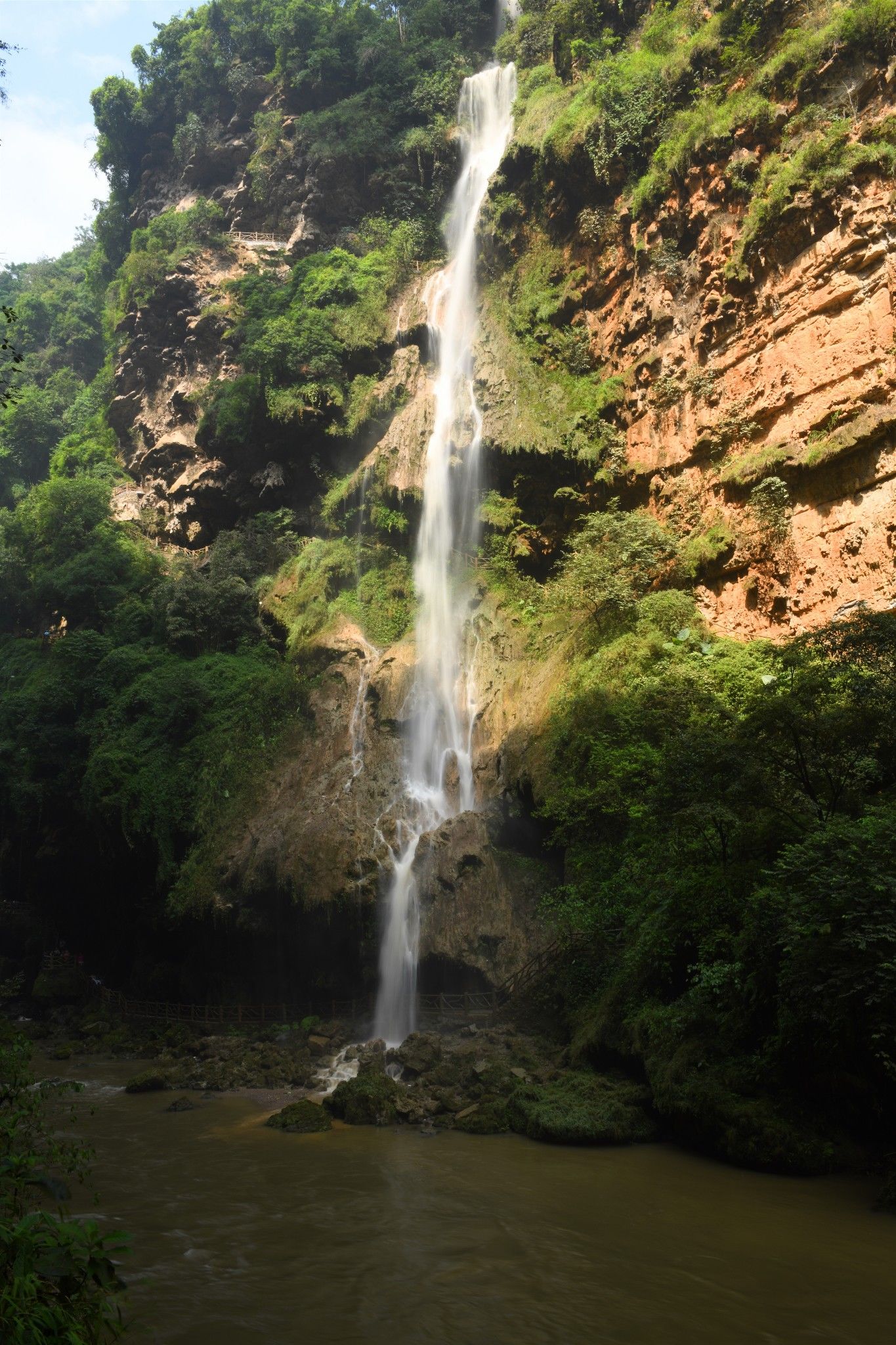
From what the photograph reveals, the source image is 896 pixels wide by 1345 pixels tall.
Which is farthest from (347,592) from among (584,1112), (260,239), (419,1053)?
(260,239)

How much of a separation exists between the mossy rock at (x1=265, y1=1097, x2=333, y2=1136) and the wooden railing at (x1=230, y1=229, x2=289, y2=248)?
3649 centimetres

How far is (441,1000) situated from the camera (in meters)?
17.3

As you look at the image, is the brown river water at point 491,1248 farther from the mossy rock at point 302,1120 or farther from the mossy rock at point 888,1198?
the mossy rock at point 302,1120

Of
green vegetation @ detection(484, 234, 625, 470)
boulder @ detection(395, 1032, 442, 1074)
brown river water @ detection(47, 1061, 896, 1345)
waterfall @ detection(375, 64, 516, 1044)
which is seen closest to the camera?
brown river water @ detection(47, 1061, 896, 1345)

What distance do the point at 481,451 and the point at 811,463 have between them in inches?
386

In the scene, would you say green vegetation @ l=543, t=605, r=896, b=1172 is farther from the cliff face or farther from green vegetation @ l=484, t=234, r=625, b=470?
green vegetation @ l=484, t=234, r=625, b=470

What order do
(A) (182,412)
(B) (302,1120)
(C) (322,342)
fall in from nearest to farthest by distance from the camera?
(B) (302,1120)
(C) (322,342)
(A) (182,412)

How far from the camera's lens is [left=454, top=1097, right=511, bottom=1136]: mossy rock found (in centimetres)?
1241

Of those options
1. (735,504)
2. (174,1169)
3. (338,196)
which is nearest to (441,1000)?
(174,1169)

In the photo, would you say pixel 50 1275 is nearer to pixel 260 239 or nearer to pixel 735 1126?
pixel 735 1126

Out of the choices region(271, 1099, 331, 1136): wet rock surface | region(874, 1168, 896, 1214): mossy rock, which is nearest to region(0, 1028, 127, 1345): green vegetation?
region(874, 1168, 896, 1214): mossy rock

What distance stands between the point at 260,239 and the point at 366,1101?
37.6 metres

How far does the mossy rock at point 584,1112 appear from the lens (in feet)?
37.2

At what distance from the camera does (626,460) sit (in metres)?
21.9
